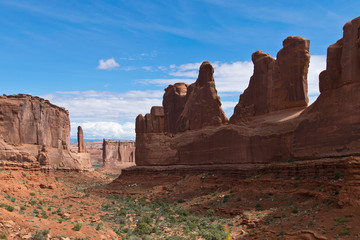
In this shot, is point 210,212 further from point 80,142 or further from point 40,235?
point 80,142

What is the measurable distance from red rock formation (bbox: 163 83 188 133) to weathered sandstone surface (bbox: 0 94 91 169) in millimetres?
17420

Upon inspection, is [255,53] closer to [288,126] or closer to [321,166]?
[288,126]

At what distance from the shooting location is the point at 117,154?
371ft

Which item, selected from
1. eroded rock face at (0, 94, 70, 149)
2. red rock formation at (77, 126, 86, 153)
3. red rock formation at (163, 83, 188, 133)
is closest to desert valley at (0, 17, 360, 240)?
eroded rock face at (0, 94, 70, 149)

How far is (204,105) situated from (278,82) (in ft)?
32.7

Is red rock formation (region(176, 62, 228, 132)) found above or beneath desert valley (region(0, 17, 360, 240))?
above

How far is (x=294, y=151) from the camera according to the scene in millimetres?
28328

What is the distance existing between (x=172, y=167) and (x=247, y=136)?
1178 cm

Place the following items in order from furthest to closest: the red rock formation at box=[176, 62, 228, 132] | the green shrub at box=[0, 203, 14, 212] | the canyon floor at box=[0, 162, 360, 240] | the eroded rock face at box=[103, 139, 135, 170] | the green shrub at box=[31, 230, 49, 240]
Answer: the eroded rock face at box=[103, 139, 135, 170], the red rock formation at box=[176, 62, 228, 132], the canyon floor at box=[0, 162, 360, 240], the green shrub at box=[0, 203, 14, 212], the green shrub at box=[31, 230, 49, 240]

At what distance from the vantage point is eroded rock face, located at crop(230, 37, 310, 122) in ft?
103

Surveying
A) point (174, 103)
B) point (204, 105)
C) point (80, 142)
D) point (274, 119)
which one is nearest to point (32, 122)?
point (174, 103)

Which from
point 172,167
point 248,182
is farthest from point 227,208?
point 172,167

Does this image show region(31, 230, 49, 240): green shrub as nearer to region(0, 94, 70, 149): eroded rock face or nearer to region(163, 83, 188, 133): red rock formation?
region(163, 83, 188, 133): red rock formation

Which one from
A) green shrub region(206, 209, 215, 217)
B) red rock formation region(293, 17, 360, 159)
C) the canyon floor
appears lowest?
green shrub region(206, 209, 215, 217)
